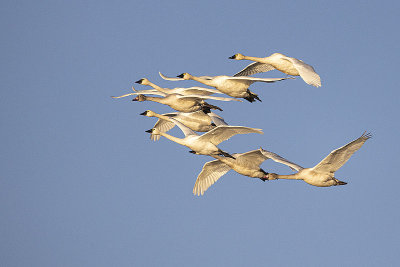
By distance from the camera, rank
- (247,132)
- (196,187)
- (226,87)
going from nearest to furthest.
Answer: (247,132), (226,87), (196,187)

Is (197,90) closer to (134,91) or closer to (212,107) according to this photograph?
(212,107)

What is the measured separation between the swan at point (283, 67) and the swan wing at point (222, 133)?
3363 millimetres

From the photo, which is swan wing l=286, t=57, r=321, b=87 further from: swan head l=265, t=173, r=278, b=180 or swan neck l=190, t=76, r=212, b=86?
swan head l=265, t=173, r=278, b=180

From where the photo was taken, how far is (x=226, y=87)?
48250 mm

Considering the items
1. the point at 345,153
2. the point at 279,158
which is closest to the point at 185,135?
the point at 279,158

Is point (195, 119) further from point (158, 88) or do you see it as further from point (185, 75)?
point (158, 88)

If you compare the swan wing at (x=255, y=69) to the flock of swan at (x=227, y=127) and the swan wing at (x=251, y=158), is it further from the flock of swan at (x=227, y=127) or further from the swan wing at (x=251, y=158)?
the swan wing at (x=251, y=158)

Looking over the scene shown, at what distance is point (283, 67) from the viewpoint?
1900 inches

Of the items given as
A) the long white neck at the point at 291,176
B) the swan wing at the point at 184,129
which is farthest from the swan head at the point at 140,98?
the long white neck at the point at 291,176

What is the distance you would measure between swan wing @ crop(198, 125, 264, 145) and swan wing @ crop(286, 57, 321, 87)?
3220 millimetres

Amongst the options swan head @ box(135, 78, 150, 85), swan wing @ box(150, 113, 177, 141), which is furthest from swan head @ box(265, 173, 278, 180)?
swan wing @ box(150, 113, 177, 141)

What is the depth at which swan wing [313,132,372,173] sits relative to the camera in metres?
44.1

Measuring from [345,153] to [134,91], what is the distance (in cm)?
1254

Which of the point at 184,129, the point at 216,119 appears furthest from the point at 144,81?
the point at 184,129
